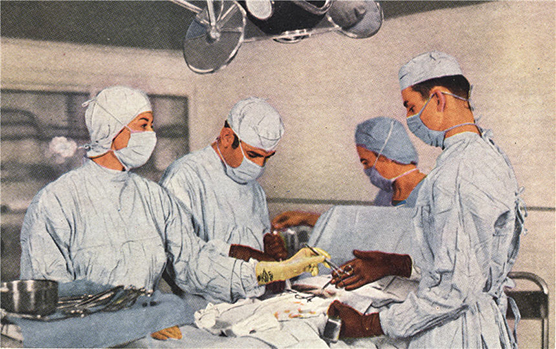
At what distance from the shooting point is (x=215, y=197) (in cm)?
265

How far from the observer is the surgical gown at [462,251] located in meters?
2.28

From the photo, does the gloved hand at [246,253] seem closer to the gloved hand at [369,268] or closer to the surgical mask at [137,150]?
the gloved hand at [369,268]

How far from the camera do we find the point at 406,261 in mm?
2512

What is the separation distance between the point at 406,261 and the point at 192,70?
1.39m

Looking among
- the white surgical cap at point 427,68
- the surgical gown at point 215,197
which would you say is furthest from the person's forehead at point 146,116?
the white surgical cap at point 427,68

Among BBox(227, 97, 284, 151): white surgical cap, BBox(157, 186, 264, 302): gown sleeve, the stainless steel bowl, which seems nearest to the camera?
the stainless steel bowl

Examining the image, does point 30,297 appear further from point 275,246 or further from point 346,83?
point 346,83

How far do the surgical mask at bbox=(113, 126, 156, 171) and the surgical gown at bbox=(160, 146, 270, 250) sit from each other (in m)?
0.16

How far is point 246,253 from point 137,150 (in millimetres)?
732

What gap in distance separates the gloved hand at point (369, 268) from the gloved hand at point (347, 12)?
112 cm

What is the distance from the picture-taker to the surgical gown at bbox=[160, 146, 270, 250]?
2.61m

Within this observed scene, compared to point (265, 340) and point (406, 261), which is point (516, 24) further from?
point (265, 340)

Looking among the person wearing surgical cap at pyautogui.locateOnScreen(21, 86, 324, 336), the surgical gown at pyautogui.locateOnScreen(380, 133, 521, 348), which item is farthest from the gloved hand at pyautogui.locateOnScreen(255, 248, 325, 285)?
the surgical gown at pyautogui.locateOnScreen(380, 133, 521, 348)

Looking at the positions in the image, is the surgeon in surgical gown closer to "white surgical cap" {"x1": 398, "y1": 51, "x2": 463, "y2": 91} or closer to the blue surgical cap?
the blue surgical cap
